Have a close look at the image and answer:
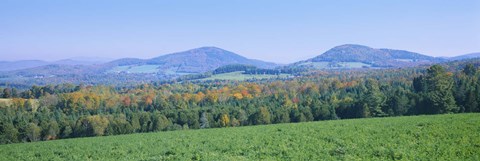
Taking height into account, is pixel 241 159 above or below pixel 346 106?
above

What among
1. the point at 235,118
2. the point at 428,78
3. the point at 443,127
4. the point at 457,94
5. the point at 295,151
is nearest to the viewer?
the point at 295,151

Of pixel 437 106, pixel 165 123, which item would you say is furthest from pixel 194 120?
pixel 437 106

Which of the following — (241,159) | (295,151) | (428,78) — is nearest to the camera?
(241,159)

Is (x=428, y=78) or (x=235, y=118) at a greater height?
(x=428, y=78)

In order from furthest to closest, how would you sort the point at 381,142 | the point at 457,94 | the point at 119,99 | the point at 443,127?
the point at 119,99, the point at 457,94, the point at 443,127, the point at 381,142

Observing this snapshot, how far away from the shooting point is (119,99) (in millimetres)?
114812

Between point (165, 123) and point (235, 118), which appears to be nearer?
point (165, 123)

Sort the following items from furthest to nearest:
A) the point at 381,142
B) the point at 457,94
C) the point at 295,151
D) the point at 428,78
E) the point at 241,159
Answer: the point at 428,78, the point at 457,94, the point at 381,142, the point at 295,151, the point at 241,159

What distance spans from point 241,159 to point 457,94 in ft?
183

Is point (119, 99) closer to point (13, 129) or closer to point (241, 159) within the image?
point (13, 129)

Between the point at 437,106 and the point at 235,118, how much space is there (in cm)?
3536

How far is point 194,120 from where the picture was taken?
2753 inches

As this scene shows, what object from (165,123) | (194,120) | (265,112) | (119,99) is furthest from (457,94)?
(119,99)

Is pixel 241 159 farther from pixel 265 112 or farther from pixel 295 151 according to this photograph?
pixel 265 112
